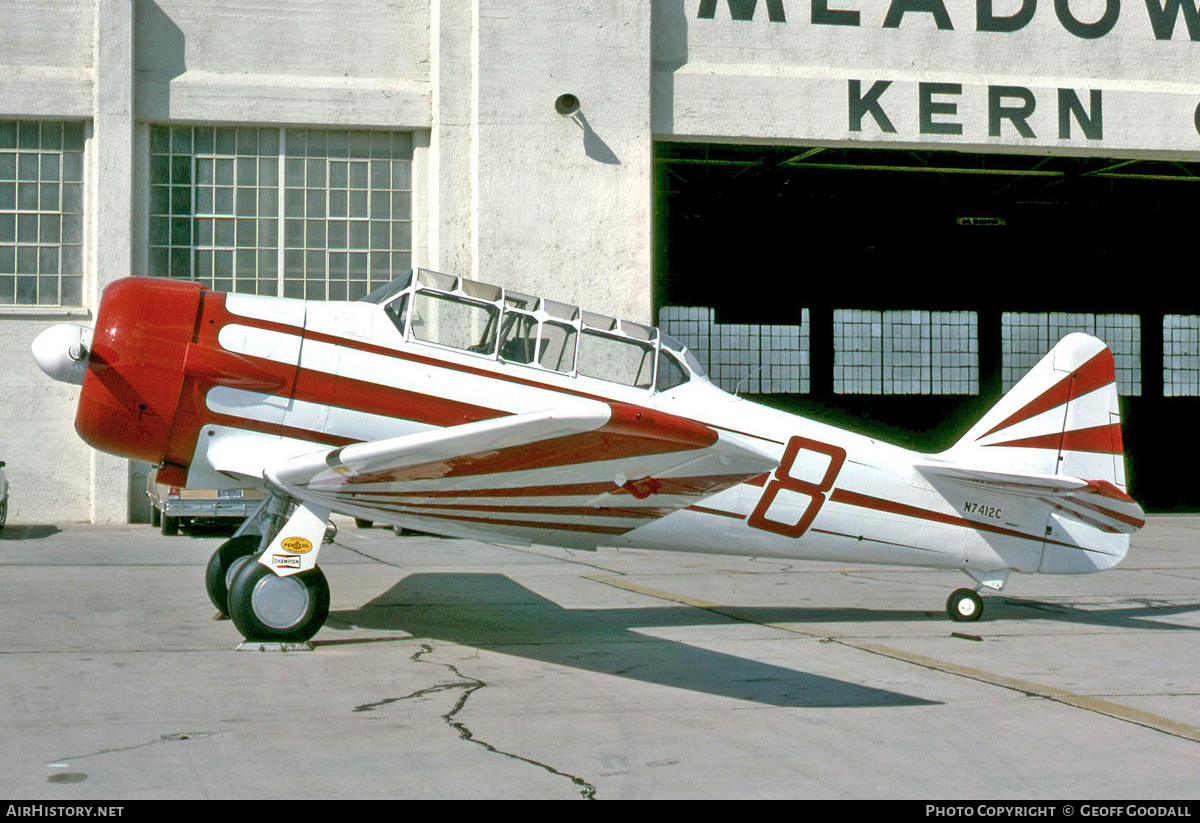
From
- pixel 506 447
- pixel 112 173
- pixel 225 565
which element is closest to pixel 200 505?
pixel 112 173

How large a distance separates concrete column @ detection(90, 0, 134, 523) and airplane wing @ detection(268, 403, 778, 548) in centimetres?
1140

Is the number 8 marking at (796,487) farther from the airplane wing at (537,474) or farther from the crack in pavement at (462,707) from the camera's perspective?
the crack in pavement at (462,707)

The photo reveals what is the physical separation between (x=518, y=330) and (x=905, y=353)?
21274mm

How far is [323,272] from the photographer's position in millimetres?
18875

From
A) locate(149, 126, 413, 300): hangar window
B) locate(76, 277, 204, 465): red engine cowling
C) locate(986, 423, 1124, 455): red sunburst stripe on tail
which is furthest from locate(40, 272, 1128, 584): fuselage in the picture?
locate(149, 126, 413, 300): hangar window

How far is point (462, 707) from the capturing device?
20.2ft

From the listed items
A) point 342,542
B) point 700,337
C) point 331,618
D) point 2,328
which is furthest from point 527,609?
point 700,337

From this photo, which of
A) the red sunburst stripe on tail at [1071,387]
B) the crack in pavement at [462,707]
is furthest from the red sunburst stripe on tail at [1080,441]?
the crack in pavement at [462,707]

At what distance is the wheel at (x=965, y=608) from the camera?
9.38 meters

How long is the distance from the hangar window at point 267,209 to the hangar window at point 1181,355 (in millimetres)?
19181

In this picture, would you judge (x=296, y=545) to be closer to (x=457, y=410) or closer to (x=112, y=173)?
(x=457, y=410)

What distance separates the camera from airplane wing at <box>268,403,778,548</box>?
6.10 metres

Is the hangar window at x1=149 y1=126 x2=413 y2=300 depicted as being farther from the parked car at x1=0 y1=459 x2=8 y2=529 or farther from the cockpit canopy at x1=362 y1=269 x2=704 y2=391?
the cockpit canopy at x1=362 y1=269 x2=704 y2=391
